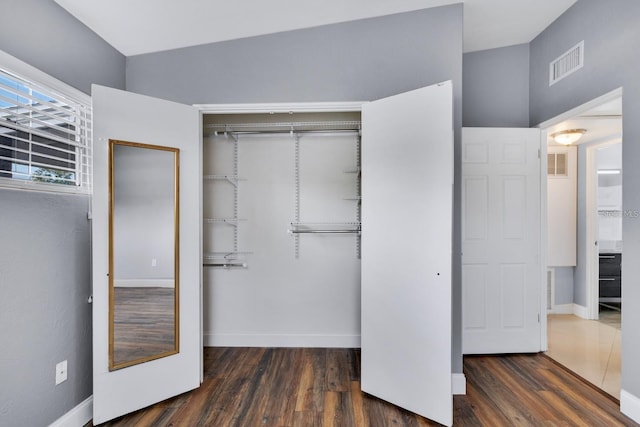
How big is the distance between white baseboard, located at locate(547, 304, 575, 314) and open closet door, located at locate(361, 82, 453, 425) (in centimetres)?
311

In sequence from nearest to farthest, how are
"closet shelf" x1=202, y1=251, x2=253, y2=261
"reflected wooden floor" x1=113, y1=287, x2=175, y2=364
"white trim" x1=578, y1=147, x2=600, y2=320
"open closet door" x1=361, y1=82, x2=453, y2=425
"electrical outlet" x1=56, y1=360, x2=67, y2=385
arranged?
"electrical outlet" x1=56, y1=360, x2=67, y2=385
"open closet door" x1=361, y1=82, x2=453, y2=425
"reflected wooden floor" x1=113, y1=287, x2=175, y2=364
"closet shelf" x1=202, y1=251, x2=253, y2=261
"white trim" x1=578, y1=147, x2=600, y2=320

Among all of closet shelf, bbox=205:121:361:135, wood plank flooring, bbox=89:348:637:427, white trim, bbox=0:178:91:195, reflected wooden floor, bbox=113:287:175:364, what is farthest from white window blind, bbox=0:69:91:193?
wood plank flooring, bbox=89:348:637:427

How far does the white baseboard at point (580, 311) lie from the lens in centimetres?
388

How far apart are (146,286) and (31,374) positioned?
0.71 metres

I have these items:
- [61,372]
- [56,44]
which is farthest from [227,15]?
[61,372]

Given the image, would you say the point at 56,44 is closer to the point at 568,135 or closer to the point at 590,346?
the point at 568,135

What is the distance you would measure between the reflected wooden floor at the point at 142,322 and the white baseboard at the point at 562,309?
4.54m

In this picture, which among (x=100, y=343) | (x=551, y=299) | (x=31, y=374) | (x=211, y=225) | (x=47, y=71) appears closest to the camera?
(x=31, y=374)

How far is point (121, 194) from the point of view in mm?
2055

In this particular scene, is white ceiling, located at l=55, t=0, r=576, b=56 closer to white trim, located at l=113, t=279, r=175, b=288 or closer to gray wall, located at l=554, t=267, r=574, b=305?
white trim, located at l=113, t=279, r=175, b=288

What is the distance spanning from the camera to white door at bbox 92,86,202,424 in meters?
1.97

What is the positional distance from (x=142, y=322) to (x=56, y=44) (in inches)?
72.6

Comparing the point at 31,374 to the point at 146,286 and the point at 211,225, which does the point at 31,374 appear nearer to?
the point at 146,286

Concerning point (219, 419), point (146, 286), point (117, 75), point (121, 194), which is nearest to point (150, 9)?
point (117, 75)
